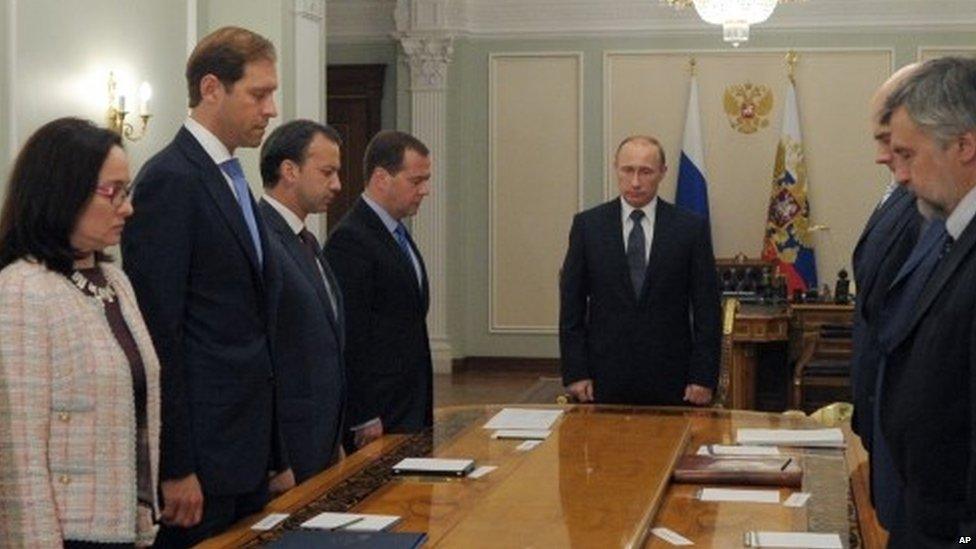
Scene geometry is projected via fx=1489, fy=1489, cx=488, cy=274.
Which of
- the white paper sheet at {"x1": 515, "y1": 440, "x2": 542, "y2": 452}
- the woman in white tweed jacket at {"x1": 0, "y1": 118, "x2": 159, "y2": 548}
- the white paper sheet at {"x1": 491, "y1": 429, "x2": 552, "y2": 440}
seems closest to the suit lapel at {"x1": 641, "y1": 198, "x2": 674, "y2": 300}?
the white paper sheet at {"x1": 491, "y1": 429, "x2": 552, "y2": 440}

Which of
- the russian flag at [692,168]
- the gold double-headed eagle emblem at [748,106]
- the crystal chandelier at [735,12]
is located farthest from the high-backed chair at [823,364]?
the gold double-headed eagle emblem at [748,106]

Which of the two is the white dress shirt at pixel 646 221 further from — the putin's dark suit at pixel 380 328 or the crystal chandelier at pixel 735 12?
the crystal chandelier at pixel 735 12

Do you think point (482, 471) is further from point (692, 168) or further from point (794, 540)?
point (692, 168)

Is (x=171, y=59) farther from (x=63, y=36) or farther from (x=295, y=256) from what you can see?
(x=295, y=256)

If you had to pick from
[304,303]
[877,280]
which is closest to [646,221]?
[304,303]

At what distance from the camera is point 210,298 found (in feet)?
10.9

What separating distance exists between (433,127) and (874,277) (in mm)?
9040

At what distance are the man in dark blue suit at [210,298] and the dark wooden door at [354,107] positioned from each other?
9.39m

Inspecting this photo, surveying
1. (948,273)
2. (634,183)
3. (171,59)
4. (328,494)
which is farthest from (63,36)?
(948,273)

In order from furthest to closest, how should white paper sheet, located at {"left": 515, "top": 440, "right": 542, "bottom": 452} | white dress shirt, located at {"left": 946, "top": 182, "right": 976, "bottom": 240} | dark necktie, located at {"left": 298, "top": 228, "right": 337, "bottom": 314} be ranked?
dark necktie, located at {"left": 298, "top": 228, "right": 337, "bottom": 314} < white paper sheet, located at {"left": 515, "top": 440, "right": 542, "bottom": 452} < white dress shirt, located at {"left": 946, "top": 182, "right": 976, "bottom": 240}

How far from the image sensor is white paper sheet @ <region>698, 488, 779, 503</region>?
323 cm

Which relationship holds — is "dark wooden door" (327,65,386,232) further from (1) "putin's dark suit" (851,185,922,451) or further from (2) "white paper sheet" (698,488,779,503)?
(2) "white paper sheet" (698,488,779,503)

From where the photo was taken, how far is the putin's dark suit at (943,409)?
237cm

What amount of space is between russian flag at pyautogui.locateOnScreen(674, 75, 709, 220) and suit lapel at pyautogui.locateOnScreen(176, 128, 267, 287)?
891cm
